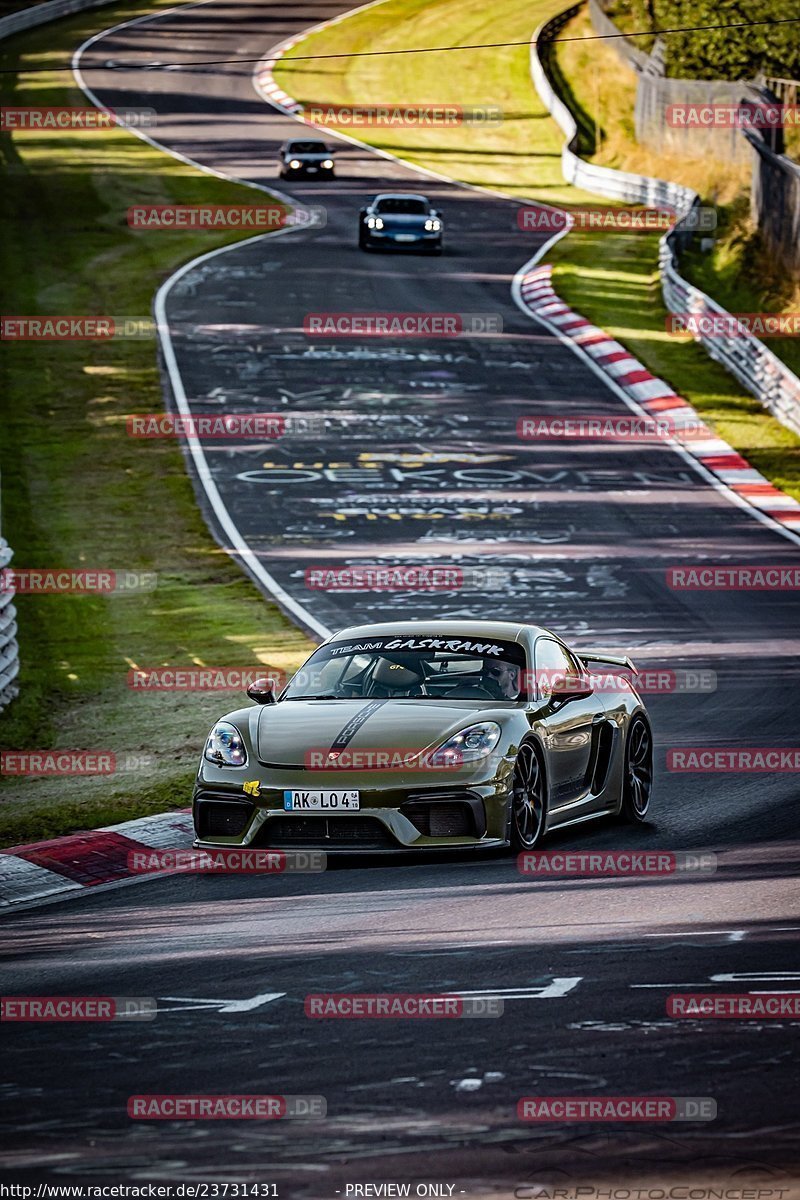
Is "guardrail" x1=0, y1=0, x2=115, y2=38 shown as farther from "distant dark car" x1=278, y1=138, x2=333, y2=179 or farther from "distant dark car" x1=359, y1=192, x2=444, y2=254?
"distant dark car" x1=359, y1=192, x2=444, y2=254

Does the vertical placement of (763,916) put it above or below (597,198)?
above

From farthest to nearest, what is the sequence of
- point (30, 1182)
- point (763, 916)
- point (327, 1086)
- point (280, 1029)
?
point (763, 916) < point (280, 1029) < point (327, 1086) < point (30, 1182)

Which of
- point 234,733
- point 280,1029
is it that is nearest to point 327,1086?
point 280,1029

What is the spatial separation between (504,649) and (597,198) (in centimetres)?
4011

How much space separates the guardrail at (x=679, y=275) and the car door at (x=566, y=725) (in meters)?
17.4

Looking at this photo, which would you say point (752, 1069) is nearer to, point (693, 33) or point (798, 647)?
point (798, 647)

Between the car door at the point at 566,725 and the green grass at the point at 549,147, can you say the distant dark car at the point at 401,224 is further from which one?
the car door at the point at 566,725

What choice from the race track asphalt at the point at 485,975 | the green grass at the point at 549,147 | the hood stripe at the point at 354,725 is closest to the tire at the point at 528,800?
the race track asphalt at the point at 485,975

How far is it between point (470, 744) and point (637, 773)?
210 cm

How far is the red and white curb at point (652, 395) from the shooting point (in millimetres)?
24945

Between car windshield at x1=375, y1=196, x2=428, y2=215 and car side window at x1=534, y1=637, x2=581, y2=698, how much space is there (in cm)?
3163

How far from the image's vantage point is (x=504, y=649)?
1111cm

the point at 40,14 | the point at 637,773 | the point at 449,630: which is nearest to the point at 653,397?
the point at 637,773

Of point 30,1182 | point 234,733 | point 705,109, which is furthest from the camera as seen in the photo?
point 705,109
